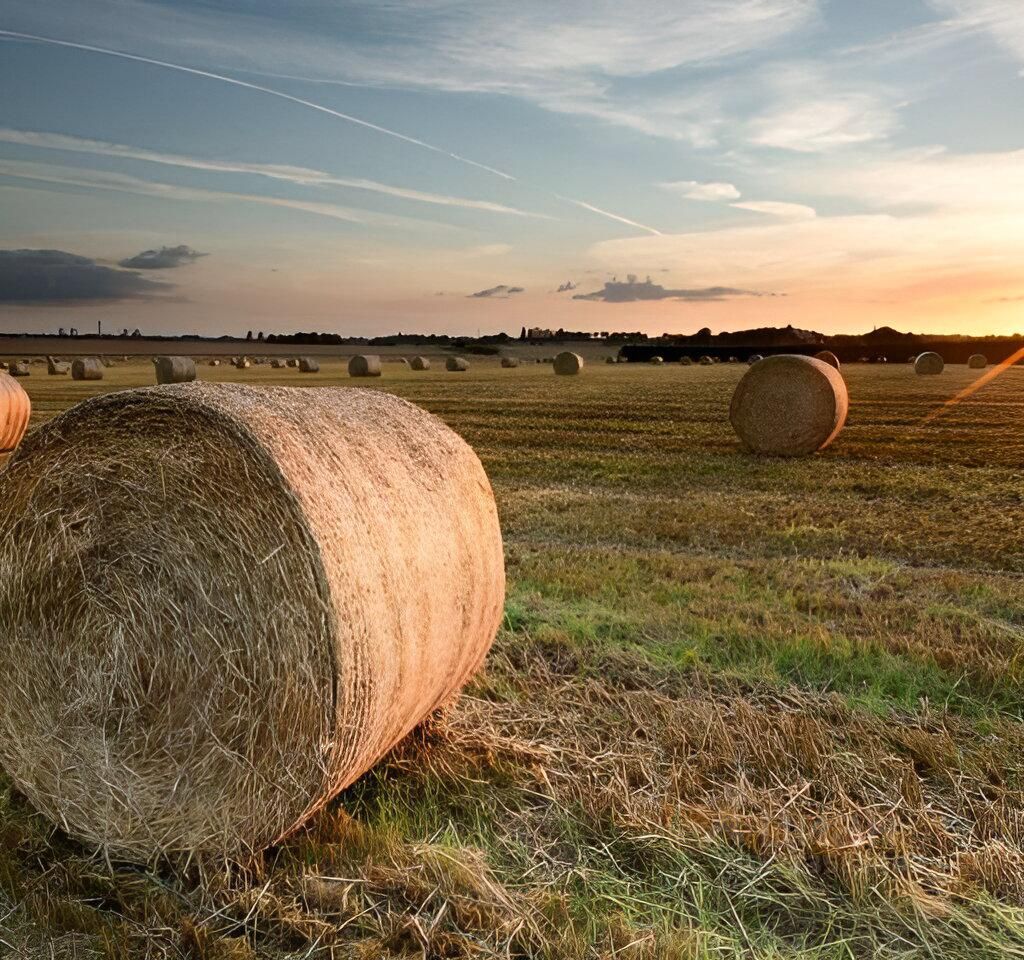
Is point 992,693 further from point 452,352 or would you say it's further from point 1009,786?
point 452,352

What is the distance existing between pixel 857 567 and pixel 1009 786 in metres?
4.45

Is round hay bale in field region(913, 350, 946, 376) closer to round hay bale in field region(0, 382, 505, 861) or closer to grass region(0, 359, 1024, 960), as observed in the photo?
grass region(0, 359, 1024, 960)

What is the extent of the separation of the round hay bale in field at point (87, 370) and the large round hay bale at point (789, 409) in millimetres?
32306

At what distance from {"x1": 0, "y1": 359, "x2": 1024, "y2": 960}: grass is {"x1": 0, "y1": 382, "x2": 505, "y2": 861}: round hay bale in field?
1.12 ft

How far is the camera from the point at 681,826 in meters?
4.44

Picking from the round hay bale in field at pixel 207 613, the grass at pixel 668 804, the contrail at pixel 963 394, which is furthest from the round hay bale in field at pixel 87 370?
the round hay bale in field at pixel 207 613

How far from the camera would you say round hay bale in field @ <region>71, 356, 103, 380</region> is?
41812 millimetres

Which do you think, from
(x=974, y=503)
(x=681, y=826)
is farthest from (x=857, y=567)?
(x=681, y=826)

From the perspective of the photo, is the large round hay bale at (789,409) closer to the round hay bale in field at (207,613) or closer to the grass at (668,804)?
the grass at (668,804)

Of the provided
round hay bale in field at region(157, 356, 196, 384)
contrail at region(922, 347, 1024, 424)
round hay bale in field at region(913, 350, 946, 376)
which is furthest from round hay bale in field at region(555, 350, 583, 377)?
contrail at region(922, 347, 1024, 424)

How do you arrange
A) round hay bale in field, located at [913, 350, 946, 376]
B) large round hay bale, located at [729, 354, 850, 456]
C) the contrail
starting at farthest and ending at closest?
round hay bale in field, located at [913, 350, 946, 376], the contrail, large round hay bale, located at [729, 354, 850, 456]

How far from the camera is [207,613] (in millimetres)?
4227

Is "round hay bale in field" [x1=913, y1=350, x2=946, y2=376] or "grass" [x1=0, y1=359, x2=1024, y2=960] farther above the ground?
"round hay bale in field" [x1=913, y1=350, x2=946, y2=376]

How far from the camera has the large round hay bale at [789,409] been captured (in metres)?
17.8
